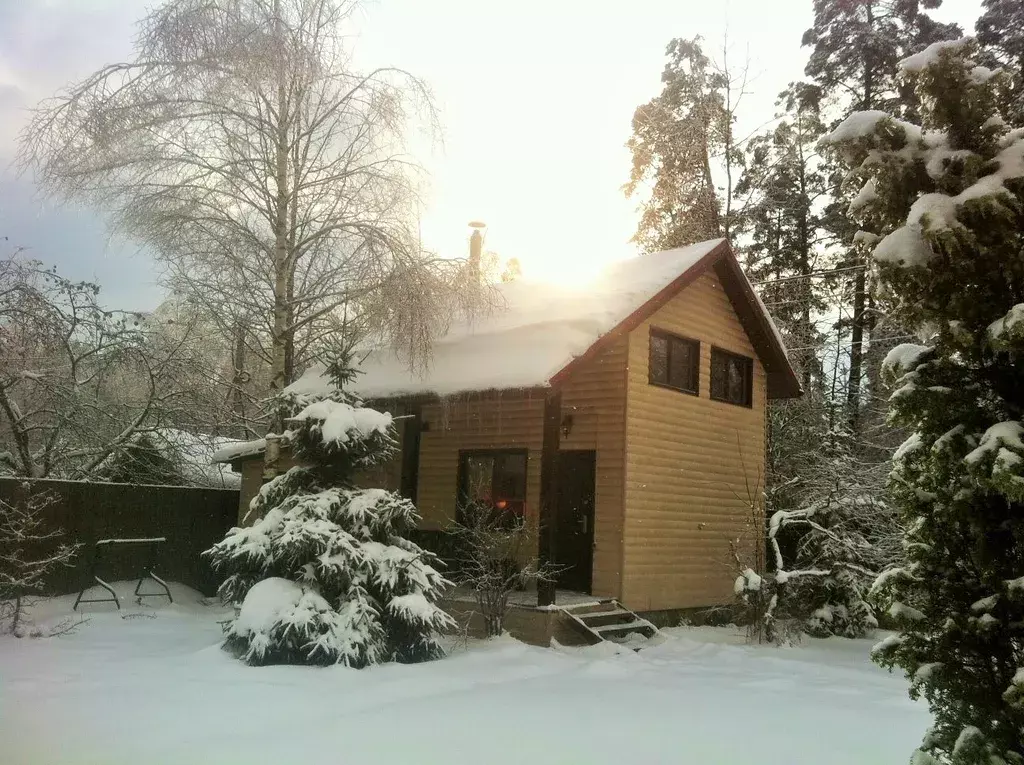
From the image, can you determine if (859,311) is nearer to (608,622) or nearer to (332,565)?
(608,622)

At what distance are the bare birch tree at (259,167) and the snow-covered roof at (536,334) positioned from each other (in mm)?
1030

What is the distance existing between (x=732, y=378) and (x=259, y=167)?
8.68 metres

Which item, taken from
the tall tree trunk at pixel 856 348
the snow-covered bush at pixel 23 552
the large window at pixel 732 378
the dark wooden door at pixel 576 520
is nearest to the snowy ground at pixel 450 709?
the snow-covered bush at pixel 23 552

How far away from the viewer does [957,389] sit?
4.74 metres

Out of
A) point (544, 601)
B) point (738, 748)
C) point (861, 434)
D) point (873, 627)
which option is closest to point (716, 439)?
point (873, 627)

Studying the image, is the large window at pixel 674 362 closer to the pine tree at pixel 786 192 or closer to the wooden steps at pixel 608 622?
the wooden steps at pixel 608 622

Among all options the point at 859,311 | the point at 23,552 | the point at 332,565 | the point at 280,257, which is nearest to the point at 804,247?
the point at 859,311

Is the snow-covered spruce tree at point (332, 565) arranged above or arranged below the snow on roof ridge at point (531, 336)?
below

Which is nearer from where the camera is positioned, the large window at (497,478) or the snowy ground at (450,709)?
the snowy ground at (450,709)

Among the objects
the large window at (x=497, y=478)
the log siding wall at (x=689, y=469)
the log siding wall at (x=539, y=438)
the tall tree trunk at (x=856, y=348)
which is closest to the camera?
the log siding wall at (x=539, y=438)

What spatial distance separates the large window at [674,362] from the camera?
12.6 meters

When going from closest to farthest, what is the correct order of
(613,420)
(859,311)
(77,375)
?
1. (613,420)
2. (77,375)
3. (859,311)

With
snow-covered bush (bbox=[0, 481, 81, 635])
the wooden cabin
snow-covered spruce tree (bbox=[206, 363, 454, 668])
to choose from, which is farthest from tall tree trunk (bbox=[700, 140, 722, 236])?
snow-covered bush (bbox=[0, 481, 81, 635])

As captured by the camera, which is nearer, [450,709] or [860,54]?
[450,709]
